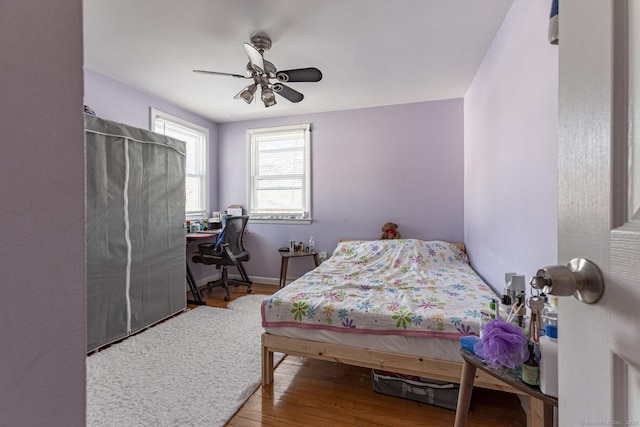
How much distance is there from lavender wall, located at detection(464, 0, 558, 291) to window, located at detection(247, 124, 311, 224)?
2.18 metres

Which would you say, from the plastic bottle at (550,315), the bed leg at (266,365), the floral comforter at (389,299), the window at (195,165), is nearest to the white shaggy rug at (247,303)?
the floral comforter at (389,299)

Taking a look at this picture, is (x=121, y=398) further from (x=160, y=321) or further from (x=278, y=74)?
(x=278, y=74)

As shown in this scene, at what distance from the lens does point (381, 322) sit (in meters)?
1.58

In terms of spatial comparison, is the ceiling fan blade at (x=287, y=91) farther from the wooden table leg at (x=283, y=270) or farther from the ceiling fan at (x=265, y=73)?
the wooden table leg at (x=283, y=270)

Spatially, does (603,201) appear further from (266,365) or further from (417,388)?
(266,365)

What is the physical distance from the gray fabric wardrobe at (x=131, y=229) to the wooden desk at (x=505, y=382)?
249 cm

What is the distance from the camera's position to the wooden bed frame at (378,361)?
4.60 feet

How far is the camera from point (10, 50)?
17.8 inches

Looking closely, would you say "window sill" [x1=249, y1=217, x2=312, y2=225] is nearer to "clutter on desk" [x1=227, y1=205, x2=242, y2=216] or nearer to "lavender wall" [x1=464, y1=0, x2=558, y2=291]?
"clutter on desk" [x1=227, y1=205, x2=242, y2=216]

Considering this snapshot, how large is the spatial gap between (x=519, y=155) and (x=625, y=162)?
5.02 ft

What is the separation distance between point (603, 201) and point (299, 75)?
2.19 meters

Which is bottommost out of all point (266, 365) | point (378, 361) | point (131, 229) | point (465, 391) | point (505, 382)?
point (266, 365)

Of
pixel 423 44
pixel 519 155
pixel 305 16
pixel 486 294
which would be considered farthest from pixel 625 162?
pixel 423 44

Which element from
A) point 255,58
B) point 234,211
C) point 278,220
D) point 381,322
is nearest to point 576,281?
point 381,322
